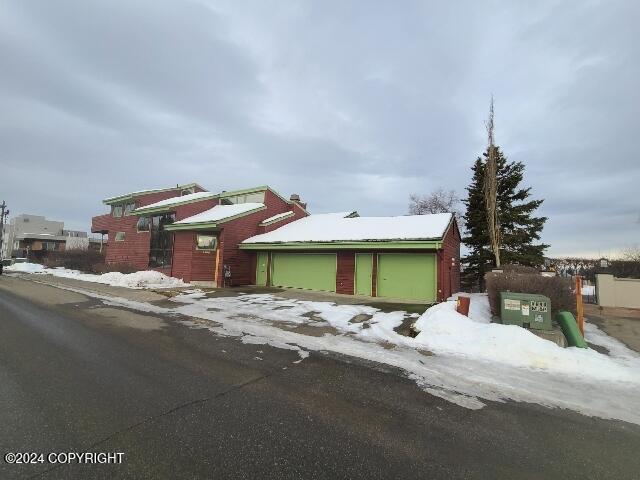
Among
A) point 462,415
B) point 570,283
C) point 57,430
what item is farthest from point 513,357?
point 57,430

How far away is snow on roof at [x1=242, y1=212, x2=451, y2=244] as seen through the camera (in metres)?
16.2

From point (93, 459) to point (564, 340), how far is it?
30.5 ft

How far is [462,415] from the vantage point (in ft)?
13.5

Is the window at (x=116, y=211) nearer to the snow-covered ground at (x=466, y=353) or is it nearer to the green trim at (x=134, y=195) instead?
the green trim at (x=134, y=195)

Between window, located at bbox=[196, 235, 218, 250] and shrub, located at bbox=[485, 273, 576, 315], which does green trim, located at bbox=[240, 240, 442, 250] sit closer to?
window, located at bbox=[196, 235, 218, 250]

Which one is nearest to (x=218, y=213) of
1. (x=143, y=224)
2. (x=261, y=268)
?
(x=261, y=268)

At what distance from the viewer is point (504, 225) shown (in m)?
22.8

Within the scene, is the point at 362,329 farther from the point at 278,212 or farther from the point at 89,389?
the point at 278,212

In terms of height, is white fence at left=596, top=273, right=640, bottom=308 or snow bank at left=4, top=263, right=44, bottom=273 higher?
white fence at left=596, top=273, right=640, bottom=308

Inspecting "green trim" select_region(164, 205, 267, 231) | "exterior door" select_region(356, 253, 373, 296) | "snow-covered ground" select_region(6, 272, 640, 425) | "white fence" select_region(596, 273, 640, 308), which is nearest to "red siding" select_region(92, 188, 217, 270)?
"green trim" select_region(164, 205, 267, 231)

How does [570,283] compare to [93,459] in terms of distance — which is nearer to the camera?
[93,459]

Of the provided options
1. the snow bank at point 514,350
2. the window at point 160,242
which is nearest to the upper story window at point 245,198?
the window at point 160,242

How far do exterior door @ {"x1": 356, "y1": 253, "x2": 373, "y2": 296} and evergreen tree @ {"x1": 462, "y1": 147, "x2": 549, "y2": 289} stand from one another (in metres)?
10.4

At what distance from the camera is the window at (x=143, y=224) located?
25.5 metres
